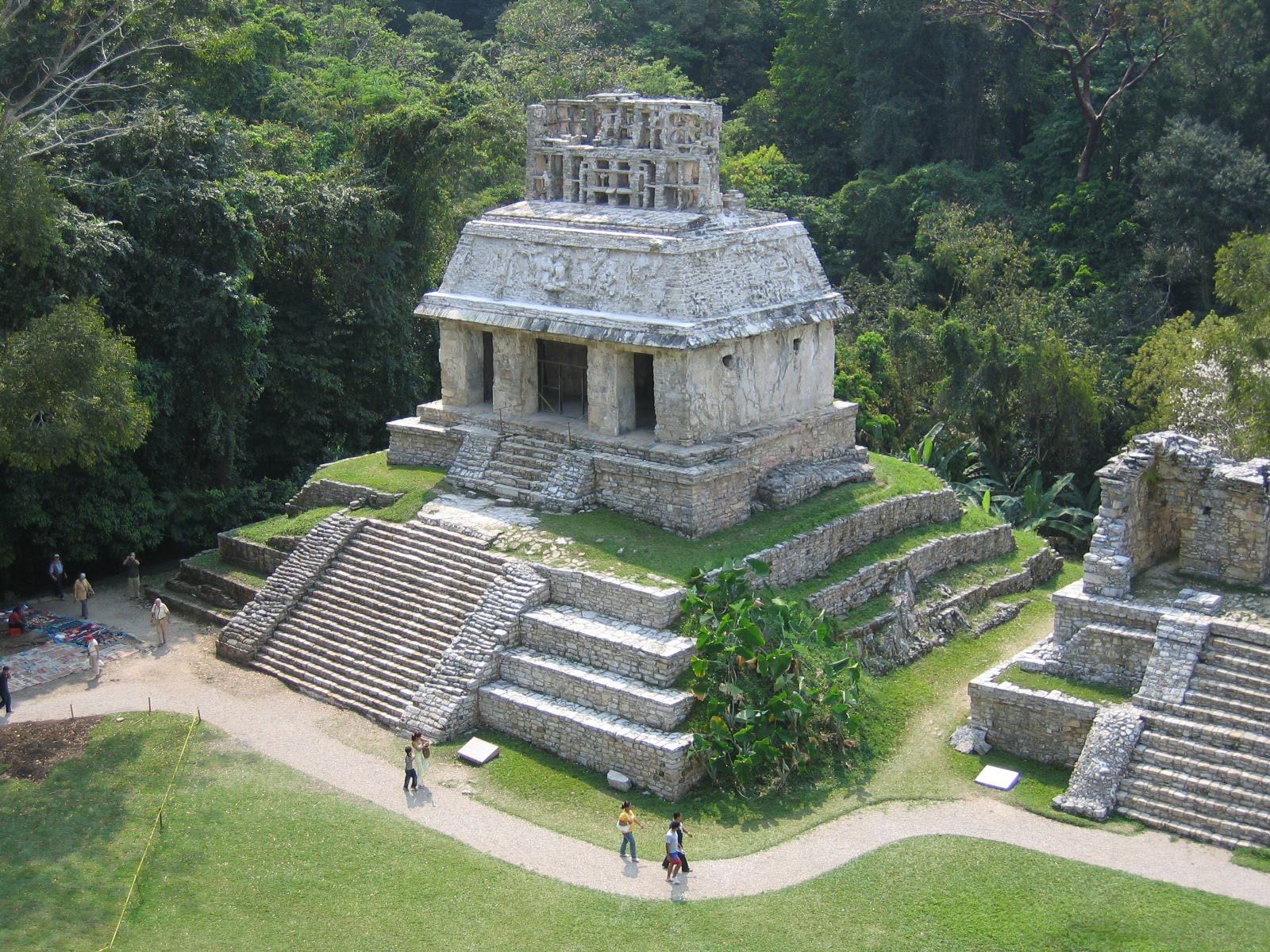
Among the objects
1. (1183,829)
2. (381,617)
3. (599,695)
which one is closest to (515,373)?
(381,617)

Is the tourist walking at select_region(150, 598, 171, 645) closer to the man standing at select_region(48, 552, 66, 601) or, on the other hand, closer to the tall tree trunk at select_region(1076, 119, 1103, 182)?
the man standing at select_region(48, 552, 66, 601)

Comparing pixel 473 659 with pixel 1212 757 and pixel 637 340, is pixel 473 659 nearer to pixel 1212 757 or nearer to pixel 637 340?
pixel 637 340

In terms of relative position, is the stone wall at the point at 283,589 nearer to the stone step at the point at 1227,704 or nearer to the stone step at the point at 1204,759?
the stone step at the point at 1204,759

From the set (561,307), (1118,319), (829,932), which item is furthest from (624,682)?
(1118,319)

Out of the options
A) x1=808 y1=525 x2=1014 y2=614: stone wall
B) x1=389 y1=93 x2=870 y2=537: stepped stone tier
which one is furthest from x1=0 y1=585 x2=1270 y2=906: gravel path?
x1=389 y1=93 x2=870 y2=537: stepped stone tier

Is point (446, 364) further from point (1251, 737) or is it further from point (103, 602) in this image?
point (1251, 737)
